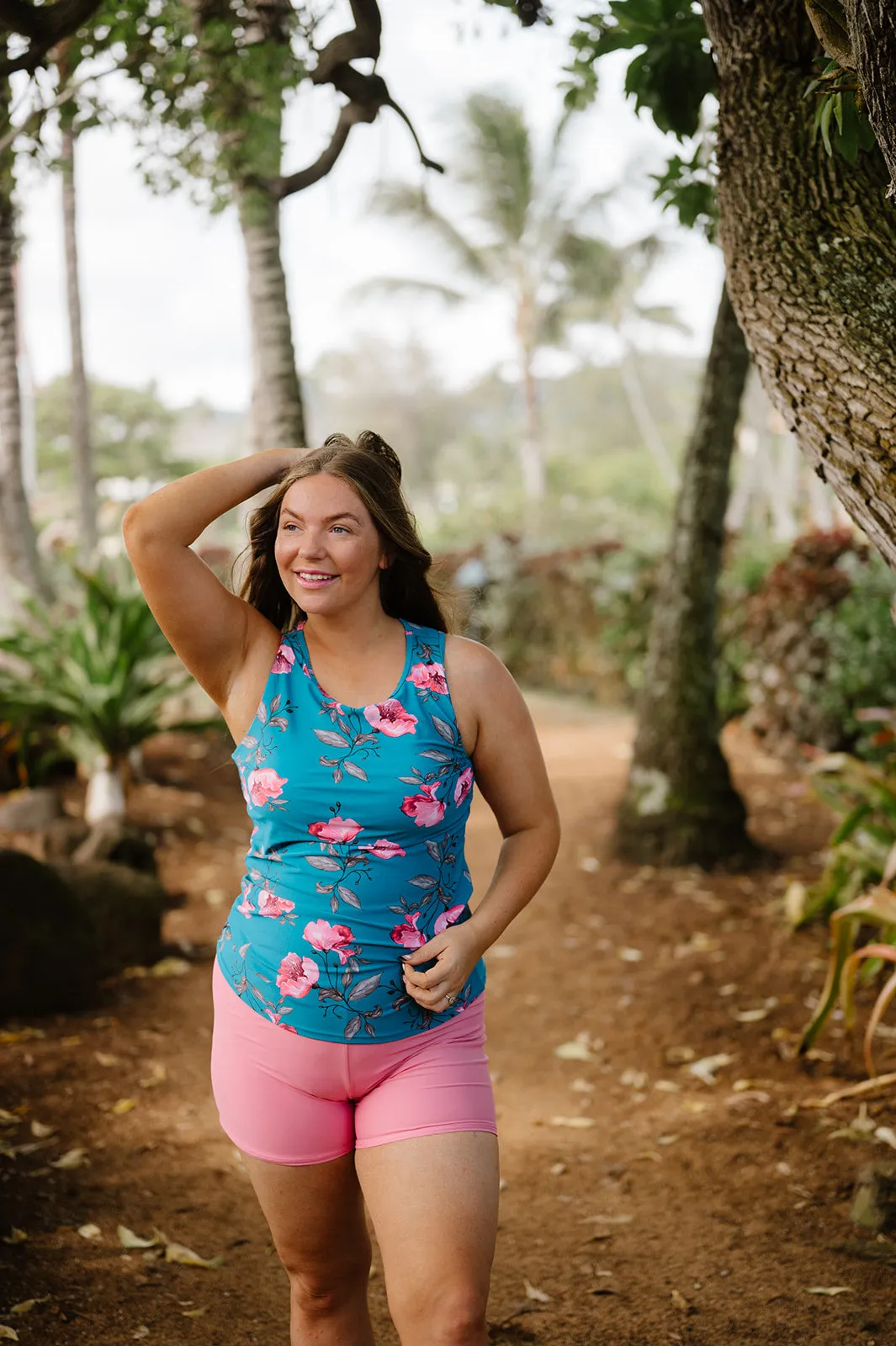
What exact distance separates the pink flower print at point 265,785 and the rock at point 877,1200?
223 cm

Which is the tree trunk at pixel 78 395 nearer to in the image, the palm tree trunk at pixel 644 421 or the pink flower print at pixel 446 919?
the pink flower print at pixel 446 919

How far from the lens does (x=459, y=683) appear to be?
222 centimetres

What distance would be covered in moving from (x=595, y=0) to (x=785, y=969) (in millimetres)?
3900

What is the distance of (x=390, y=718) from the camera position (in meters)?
2.16

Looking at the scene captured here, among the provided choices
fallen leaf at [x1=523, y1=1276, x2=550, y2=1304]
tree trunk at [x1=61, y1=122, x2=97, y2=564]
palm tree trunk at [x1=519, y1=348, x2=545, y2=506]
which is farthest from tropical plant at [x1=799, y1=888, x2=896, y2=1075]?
palm tree trunk at [x1=519, y1=348, x2=545, y2=506]

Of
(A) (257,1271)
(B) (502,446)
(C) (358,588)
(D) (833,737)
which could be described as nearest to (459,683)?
(C) (358,588)

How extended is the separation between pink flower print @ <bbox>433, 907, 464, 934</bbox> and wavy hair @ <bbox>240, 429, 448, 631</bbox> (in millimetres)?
592

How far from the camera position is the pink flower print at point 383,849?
2096mm

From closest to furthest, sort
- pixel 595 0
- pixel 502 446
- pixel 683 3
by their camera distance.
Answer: pixel 683 3, pixel 595 0, pixel 502 446

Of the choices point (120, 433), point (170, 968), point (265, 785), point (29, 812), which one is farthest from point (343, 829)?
point (120, 433)

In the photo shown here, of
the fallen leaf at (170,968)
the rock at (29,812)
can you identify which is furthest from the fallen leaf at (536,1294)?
the rock at (29,812)

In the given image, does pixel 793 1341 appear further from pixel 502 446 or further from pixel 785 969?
pixel 502 446

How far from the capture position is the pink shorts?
2.04 metres

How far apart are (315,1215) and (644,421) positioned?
50320mm
